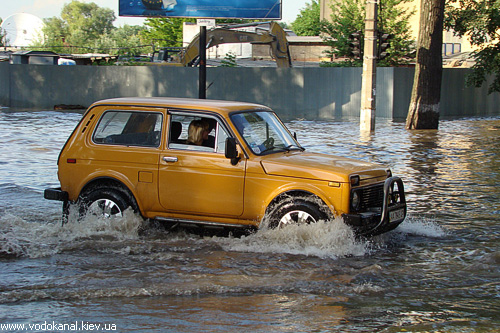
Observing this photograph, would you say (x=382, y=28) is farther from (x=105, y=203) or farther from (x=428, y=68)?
(x=105, y=203)

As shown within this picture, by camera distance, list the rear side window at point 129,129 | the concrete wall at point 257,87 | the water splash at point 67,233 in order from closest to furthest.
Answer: the water splash at point 67,233 < the rear side window at point 129,129 < the concrete wall at point 257,87

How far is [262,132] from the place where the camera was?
27.7 feet

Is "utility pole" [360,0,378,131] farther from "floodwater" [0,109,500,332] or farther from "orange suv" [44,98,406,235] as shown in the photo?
"orange suv" [44,98,406,235]

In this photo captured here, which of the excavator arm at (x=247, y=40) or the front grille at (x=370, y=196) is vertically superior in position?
the excavator arm at (x=247, y=40)

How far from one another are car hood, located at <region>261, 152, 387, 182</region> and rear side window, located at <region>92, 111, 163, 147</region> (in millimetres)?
1391

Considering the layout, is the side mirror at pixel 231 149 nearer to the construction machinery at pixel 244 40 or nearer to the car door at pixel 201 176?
the car door at pixel 201 176

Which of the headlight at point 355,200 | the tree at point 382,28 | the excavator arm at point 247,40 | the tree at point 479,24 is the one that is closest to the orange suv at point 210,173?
the headlight at point 355,200

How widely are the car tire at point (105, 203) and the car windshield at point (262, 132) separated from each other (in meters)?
1.58

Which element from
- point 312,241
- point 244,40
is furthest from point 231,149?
point 244,40

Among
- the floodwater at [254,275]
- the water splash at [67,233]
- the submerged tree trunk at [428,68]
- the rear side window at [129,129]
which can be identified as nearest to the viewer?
the floodwater at [254,275]

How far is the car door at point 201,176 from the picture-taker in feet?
25.8

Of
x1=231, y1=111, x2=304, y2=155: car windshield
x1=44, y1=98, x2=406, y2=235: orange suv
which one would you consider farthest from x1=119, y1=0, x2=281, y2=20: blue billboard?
x1=44, y1=98, x2=406, y2=235: orange suv

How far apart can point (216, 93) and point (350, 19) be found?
916 cm

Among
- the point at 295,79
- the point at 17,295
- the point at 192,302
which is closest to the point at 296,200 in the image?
the point at 192,302
